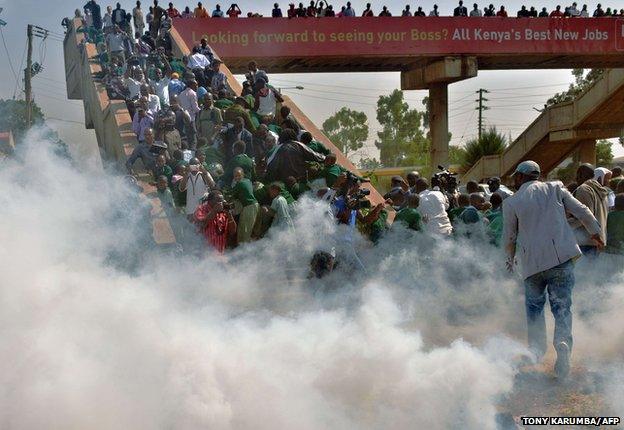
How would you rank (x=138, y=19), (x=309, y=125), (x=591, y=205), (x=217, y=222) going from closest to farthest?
(x=591, y=205) → (x=217, y=222) → (x=309, y=125) → (x=138, y=19)

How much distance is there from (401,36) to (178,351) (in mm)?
22639

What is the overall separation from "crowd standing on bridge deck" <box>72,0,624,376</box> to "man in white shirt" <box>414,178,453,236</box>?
10mm

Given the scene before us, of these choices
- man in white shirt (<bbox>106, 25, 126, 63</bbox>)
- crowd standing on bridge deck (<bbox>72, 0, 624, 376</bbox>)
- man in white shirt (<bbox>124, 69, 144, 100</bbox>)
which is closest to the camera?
crowd standing on bridge deck (<bbox>72, 0, 624, 376</bbox>)

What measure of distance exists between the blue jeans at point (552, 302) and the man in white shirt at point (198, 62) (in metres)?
10.7

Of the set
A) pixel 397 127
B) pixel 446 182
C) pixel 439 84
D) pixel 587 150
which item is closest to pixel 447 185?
pixel 446 182

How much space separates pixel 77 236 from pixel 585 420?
345cm

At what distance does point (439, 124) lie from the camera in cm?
2939

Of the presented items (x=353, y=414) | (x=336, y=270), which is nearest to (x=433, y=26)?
(x=336, y=270)

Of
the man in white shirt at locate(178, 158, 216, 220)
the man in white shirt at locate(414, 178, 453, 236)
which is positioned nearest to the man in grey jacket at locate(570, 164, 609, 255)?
the man in white shirt at locate(414, 178, 453, 236)

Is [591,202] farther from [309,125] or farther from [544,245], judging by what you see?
[309,125]

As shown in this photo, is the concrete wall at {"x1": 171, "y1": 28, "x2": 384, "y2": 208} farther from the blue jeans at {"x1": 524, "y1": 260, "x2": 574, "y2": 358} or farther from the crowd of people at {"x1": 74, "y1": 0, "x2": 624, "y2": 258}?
the blue jeans at {"x1": 524, "y1": 260, "x2": 574, "y2": 358}

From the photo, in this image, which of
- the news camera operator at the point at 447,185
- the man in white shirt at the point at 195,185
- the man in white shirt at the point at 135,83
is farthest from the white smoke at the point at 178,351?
the man in white shirt at the point at 135,83

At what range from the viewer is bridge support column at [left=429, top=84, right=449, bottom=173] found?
2850cm

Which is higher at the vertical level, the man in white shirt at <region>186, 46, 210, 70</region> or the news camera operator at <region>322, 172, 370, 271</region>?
the man in white shirt at <region>186, 46, 210, 70</region>
